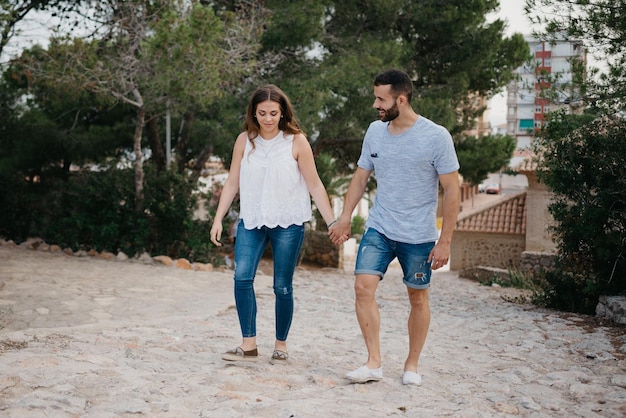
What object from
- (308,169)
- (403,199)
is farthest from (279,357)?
(403,199)

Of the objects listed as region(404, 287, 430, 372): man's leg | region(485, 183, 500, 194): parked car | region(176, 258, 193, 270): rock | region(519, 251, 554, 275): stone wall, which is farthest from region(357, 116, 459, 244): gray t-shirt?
region(485, 183, 500, 194): parked car

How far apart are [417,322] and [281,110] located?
161 cm

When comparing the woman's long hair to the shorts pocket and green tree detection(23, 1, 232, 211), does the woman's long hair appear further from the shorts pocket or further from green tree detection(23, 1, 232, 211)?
green tree detection(23, 1, 232, 211)

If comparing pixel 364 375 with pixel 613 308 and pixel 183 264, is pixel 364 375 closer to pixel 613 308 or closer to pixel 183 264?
pixel 613 308

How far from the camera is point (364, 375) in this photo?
4469 millimetres

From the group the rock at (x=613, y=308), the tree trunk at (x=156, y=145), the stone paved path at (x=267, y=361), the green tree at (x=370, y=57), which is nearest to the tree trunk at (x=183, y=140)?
the tree trunk at (x=156, y=145)

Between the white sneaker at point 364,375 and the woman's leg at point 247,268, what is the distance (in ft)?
2.57

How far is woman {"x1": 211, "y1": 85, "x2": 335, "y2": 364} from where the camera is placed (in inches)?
185

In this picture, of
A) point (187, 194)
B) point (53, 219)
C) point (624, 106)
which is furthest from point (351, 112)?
point (624, 106)

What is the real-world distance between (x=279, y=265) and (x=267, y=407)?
1.04 m

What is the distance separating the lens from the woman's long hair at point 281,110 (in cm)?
476

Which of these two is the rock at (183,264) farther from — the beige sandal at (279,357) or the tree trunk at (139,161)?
the beige sandal at (279,357)

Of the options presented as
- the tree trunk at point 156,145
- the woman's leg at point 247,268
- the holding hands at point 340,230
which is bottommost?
the woman's leg at point 247,268

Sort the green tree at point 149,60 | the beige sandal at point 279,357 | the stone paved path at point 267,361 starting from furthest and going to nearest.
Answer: the green tree at point 149,60 < the beige sandal at point 279,357 < the stone paved path at point 267,361
